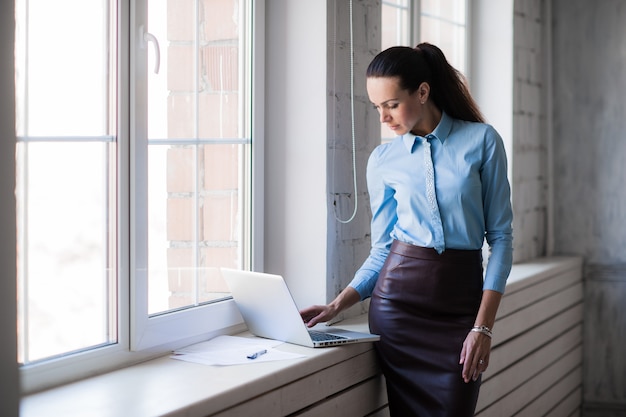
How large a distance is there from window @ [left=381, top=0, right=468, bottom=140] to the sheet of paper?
1244mm

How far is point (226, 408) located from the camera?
1.92 m

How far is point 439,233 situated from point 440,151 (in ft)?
0.77

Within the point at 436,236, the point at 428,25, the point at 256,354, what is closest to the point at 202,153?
the point at 256,354

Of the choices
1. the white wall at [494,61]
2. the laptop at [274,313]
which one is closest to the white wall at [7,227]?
the laptop at [274,313]

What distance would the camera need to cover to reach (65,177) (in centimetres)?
202

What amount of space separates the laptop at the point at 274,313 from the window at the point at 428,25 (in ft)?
3.84

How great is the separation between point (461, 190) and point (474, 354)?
45 centimetres

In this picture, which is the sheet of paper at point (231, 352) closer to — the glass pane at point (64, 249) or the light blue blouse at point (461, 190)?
the glass pane at point (64, 249)

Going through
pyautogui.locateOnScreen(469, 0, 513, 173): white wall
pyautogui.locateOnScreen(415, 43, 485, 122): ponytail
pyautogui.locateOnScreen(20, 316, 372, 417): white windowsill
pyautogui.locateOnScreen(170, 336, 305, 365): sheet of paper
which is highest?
pyautogui.locateOnScreen(469, 0, 513, 173): white wall

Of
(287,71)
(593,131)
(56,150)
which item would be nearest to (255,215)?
(287,71)

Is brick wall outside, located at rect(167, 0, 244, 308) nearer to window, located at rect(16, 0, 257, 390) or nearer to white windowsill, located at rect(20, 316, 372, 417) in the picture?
window, located at rect(16, 0, 257, 390)

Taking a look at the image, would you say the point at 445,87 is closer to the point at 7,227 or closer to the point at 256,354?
the point at 256,354

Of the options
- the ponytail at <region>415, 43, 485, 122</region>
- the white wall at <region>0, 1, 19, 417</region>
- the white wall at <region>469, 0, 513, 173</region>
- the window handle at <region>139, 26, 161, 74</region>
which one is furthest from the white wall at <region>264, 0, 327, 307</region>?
the white wall at <region>469, 0, 513, 173</region>

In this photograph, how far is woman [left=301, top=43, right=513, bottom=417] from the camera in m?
2.31
